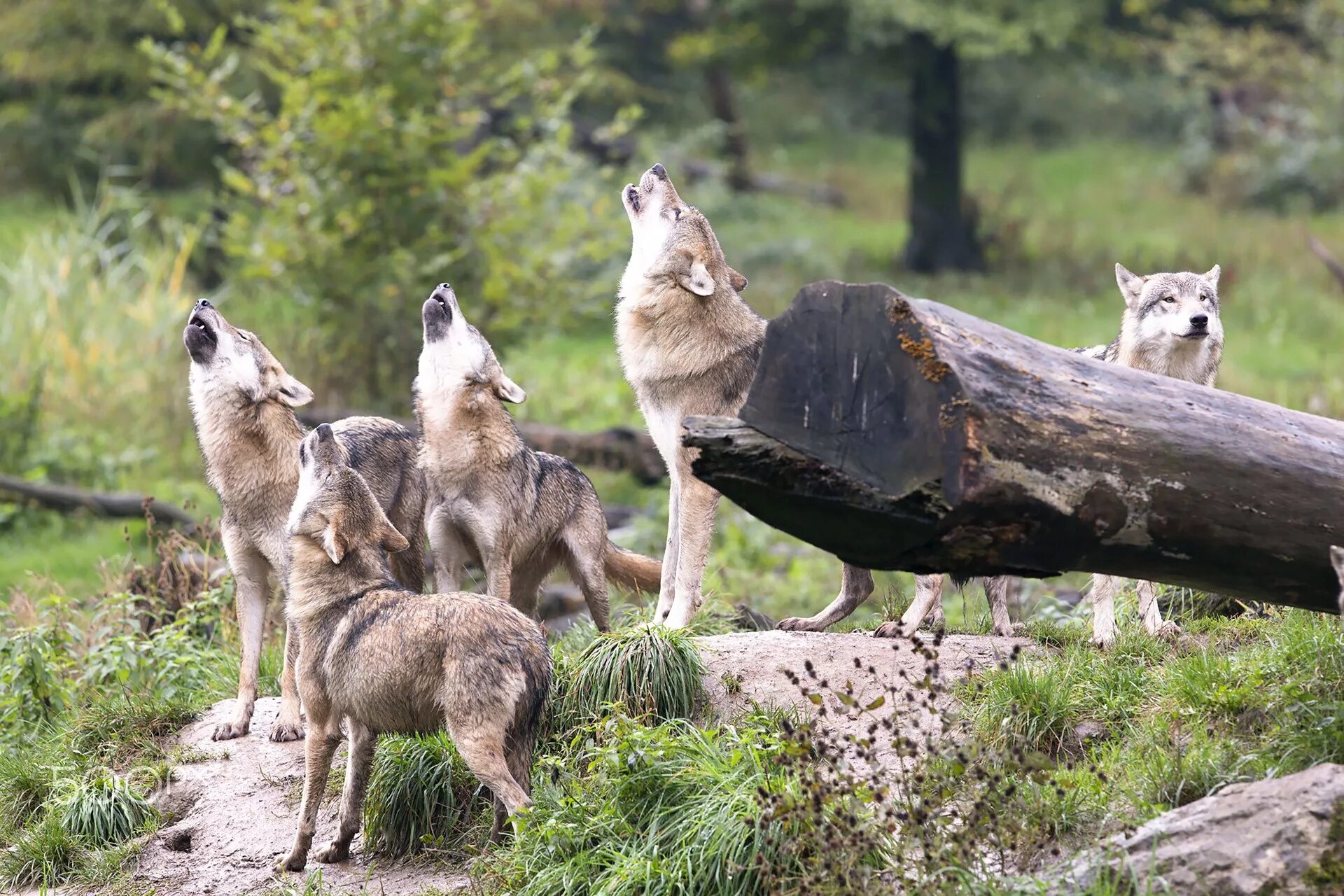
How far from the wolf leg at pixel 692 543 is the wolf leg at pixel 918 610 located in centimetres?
90

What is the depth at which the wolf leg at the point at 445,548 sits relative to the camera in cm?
668

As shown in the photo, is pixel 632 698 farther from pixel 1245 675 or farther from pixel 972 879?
pixel 1245 675

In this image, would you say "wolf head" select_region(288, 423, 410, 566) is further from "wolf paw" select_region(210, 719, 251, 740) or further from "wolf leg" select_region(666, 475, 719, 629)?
"wolf paw" select_region(210, 719, 251, 740)

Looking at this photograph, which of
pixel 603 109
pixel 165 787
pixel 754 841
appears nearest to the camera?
pixel 754 841

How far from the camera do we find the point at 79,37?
714 inches

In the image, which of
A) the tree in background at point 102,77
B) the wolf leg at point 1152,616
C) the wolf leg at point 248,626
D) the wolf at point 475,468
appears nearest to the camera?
the wolf leg at point 1152,616

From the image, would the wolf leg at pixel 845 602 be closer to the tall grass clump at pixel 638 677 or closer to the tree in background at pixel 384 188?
the tall grass clump at pixel 638 677

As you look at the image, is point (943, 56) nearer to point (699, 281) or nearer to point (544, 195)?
point (544, 195)

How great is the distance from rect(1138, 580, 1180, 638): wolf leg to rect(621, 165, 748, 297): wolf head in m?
2.44

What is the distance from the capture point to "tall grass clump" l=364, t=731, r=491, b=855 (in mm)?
6012

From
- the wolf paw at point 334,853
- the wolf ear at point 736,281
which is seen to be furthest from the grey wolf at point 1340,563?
the wolf paw at point 334,853

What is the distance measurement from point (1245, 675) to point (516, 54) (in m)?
15.6

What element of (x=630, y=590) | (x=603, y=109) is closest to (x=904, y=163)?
(x=603, y=109)

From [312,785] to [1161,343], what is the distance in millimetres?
4376
